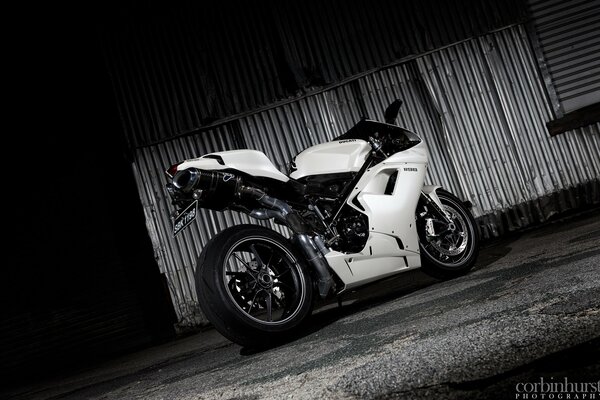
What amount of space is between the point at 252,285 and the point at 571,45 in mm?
6038

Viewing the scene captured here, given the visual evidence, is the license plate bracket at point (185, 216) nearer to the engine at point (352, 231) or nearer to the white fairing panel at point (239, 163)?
the white fairing panel at point (239, 163)

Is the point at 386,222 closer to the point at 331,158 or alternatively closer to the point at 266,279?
the point at 331,158

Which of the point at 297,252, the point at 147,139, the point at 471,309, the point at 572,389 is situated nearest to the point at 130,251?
the point at 147,139

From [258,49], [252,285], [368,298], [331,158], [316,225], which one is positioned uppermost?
[258,49]

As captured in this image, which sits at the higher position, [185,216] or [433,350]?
[185,216]

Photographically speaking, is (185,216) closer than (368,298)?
Yes

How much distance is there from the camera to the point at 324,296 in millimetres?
3979

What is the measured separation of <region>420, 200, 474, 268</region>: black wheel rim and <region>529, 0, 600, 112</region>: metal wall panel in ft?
10.7

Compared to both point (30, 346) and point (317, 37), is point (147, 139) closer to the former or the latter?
point (317, 37)

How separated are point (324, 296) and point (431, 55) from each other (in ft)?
15.4

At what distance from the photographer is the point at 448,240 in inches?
203

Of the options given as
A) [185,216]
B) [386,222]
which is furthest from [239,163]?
[386,222]

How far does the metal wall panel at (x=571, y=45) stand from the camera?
24.6ft

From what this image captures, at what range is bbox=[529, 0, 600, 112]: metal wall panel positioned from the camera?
7484 mm
